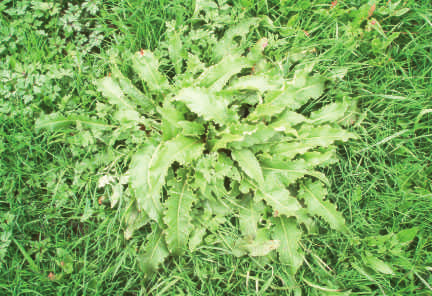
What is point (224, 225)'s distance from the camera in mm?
2338

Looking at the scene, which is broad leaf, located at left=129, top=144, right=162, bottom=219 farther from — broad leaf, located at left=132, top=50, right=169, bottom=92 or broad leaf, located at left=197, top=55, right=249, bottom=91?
broad leaf, located at left=197, top=55, right=249, bottom=91

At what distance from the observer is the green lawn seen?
2287 millimetres

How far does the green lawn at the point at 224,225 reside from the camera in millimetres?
2287

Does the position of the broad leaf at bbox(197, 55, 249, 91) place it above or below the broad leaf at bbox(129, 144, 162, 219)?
above

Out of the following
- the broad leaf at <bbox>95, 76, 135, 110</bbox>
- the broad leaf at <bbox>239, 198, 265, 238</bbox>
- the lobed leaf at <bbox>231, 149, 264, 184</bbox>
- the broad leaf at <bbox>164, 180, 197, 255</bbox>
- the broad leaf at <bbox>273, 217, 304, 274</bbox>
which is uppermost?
the broad leaf at <bbox>95, 76, 135, 110</bbox>

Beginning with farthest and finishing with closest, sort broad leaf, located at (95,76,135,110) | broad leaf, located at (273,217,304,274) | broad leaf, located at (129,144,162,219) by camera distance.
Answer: broad leaf, located at (95,76,135,110)
broad leaf, located at (273,217,304,274)
broad leaf, located at (129,144,162,219)

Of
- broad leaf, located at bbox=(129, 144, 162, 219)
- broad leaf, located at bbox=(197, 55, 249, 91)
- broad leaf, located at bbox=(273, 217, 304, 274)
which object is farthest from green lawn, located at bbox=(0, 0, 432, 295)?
broad leaf, located at bbox=(197, 55, 249, 91)

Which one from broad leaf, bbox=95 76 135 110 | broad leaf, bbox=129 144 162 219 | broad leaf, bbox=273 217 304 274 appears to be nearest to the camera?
broad leaf, bbox=129 144 162 219

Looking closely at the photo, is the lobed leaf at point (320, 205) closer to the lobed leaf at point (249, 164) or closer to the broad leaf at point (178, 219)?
the lobed leaf at point (249, 164)

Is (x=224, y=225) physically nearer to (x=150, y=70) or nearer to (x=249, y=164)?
(x=249, y=164)

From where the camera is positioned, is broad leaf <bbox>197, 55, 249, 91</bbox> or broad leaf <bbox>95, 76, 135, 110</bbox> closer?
broad leaf <bbox>197, 55, 249, 91</bbox>

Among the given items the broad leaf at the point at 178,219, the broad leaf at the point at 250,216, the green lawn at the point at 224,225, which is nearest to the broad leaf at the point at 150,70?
the green lawn at the point at 224,225

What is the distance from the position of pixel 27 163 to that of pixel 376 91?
2888 mm

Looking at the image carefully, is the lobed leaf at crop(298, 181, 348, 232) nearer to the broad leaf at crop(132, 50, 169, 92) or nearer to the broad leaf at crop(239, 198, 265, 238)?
the broad leaf at crop(239, 198, 265, 238)
